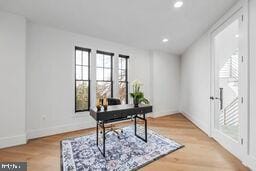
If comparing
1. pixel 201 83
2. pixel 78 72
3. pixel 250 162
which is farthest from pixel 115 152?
pixel 201 83

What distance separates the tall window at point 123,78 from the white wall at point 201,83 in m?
2.34

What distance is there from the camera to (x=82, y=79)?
14.1 ft

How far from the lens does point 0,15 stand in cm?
291

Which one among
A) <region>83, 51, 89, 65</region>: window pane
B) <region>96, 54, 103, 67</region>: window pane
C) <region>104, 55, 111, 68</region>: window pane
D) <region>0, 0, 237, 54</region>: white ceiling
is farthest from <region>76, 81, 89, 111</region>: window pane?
<region>0, 0, 237, 54</region>: white ceiling

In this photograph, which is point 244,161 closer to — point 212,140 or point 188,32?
point 212,140

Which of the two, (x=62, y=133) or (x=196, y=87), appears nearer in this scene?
(x=62, y=133)

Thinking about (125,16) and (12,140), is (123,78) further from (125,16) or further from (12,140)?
(12,140)

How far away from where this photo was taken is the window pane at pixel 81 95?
4223 millimetres

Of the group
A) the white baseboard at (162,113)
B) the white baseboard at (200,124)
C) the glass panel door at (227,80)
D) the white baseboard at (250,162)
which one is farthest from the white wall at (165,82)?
the white baseboard at (250,162)

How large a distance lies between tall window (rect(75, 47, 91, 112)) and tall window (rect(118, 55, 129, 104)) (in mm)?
1158

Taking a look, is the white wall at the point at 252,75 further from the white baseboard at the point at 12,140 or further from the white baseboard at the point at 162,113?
the white baseboard at the point at 12,140

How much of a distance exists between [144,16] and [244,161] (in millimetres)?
3250

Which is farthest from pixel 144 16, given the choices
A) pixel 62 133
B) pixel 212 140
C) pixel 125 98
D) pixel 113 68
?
pixel 62 133

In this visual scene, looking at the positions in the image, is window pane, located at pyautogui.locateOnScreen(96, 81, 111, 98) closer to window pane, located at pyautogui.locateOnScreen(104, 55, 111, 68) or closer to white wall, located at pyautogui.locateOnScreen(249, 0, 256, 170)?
window pane, located at pyautogui.locateOnScreen(104, 55, 111, 68)
